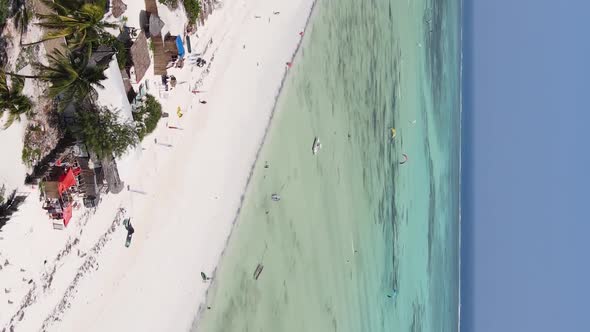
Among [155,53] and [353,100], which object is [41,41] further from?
[353,100]

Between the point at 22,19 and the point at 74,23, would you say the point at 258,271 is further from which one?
the point at 22,19

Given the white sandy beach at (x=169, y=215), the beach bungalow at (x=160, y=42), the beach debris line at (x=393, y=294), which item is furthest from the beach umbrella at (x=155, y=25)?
the beach debris line at (x=393, y=294)

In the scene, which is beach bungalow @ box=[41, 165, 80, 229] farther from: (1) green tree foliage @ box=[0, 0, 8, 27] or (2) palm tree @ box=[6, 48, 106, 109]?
(1) green tree foliage @ box=[0, 0, 8, 27]

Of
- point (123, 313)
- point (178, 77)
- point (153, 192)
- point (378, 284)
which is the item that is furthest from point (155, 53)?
point (378, 284)

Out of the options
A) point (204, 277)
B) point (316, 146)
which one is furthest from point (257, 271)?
point (316, 146)

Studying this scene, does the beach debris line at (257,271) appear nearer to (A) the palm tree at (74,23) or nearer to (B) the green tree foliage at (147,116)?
(B) the green tree foliage at (147,116)

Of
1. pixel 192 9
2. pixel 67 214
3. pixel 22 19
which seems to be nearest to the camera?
pixel 22 19
